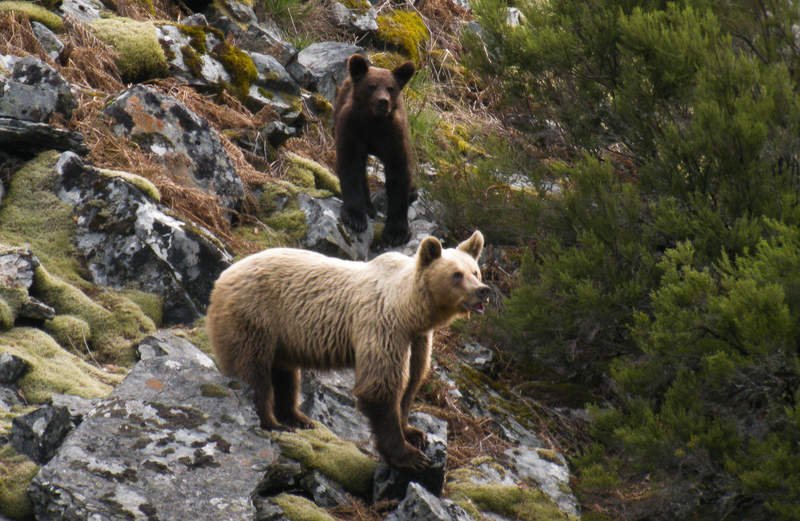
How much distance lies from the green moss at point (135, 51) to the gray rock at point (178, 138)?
4.30ft

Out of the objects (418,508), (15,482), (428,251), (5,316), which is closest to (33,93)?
(5,316)

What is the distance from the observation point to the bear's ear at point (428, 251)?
5828 mm

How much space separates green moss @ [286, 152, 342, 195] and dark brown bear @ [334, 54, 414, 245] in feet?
1.83

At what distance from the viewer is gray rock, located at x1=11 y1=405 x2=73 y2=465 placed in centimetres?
481

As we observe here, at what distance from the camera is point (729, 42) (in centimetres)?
834

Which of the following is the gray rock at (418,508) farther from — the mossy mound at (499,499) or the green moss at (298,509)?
the mossy mound at (499,499)

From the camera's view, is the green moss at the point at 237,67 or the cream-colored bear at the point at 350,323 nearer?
the cream-colored bear at the point at 350,323

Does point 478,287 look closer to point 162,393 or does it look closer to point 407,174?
point 162,393

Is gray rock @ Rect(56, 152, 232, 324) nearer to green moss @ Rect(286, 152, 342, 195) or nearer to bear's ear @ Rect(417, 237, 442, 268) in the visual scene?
bear's ear @ Rect(417, 237, 442, 268)

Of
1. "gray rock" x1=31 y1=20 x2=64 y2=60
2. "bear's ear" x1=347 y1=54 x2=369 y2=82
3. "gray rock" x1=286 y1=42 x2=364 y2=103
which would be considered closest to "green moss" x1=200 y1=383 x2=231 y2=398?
"bear's ear" x1=347 y1=54 x2=369 y2=82

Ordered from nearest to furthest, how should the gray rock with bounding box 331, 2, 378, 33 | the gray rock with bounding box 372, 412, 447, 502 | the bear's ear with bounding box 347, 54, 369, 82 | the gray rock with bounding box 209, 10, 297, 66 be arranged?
the gray rock with bounding box 372, 412, 447, 502, the bear's ear with bounding box 347, 54, 369, 82, the gray rock with bounding box 209, 10, 297, 66, the gray rock with bounding box 331, 2, 378, 33

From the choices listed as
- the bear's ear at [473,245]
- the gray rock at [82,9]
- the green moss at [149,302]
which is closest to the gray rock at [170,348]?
the green moss at [149,302]

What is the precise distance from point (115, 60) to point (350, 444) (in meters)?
6.13

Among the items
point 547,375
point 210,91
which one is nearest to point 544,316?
point 547,375
